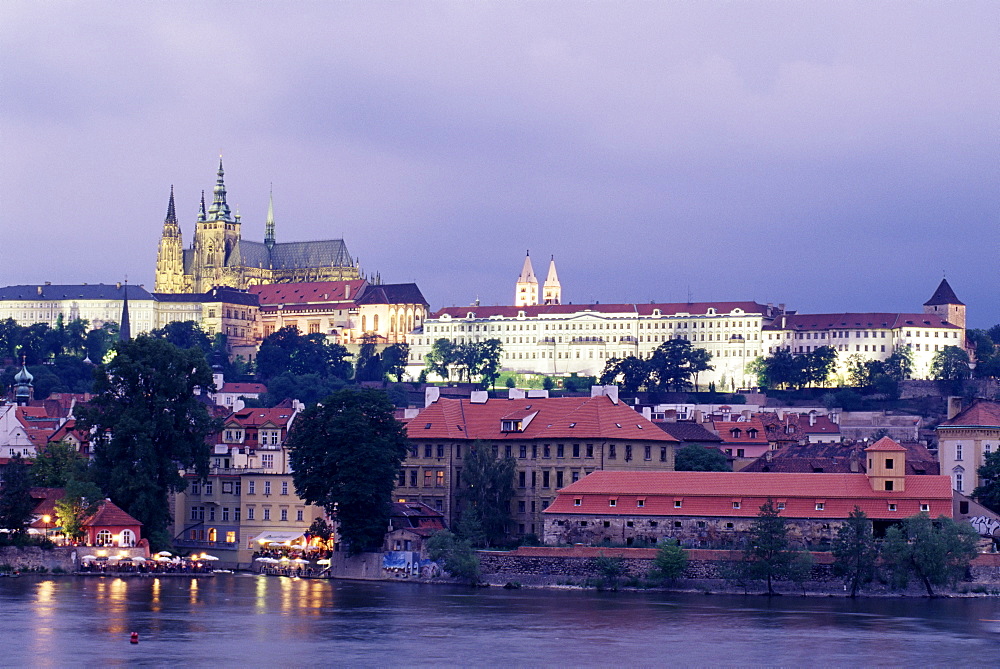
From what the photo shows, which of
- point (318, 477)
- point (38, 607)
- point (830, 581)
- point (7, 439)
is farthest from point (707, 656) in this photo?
point (7, 439)

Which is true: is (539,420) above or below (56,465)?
above

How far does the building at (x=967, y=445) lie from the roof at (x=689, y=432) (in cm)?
2210

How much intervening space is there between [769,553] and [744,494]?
17.4ft

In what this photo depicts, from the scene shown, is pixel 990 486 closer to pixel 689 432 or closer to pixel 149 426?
pixel 689 432

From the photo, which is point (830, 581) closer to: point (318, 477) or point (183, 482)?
point (318, 477)

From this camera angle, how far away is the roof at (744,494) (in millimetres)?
80312

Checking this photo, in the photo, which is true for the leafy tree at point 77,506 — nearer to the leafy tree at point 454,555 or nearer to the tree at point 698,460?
the leafy tree at point 454,555

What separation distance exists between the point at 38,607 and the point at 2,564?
596 inches

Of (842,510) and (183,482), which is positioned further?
(183,482)

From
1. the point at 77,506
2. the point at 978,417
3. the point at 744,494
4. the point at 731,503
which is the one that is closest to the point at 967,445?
the point at 978,417

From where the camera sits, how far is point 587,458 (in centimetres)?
8944

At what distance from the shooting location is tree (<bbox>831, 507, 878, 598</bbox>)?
248ft

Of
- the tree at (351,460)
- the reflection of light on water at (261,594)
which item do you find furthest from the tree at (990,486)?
the reflection of light on water at (261,594)

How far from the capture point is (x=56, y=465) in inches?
3735
